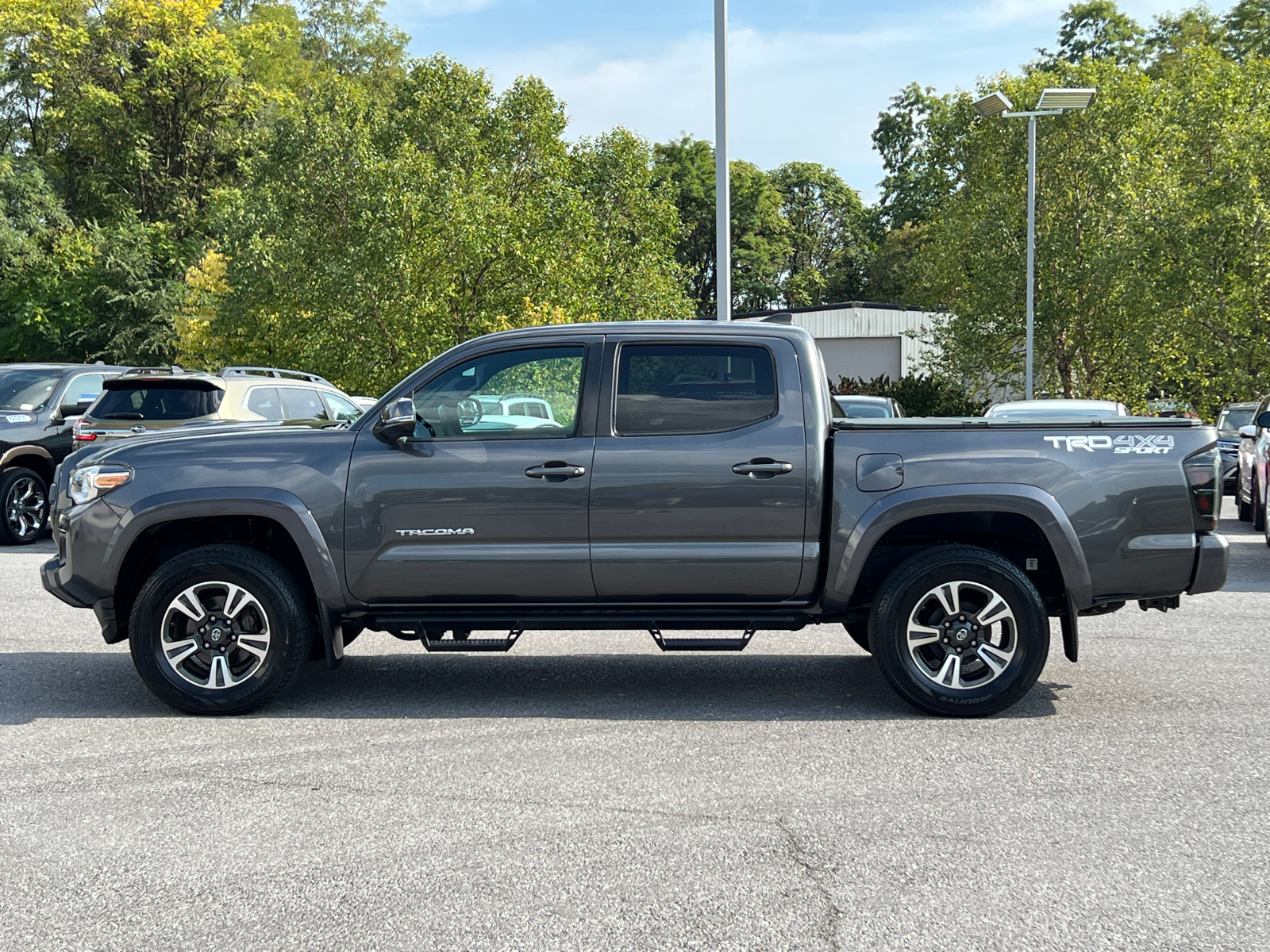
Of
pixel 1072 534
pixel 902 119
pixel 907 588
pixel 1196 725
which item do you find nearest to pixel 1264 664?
pixel 1196 725

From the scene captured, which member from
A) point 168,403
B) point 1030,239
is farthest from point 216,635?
point 1030,239

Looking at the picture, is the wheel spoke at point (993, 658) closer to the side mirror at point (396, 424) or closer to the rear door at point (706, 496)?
the rear door at point (706, 496)

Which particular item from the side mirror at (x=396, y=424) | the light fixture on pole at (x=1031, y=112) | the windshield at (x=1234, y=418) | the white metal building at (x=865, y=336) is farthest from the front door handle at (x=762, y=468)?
the white metal building at (x=865, y=336)

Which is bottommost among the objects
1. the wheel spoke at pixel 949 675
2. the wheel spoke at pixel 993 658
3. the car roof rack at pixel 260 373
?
the wheel spoke at pixel 949 675

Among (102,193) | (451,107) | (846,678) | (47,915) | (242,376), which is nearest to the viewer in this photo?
(47,915)

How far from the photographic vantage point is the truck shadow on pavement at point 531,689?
21.1 feet

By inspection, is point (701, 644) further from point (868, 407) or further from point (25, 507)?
point (868, 407)

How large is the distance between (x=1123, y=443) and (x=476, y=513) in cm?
318

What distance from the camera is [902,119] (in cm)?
5616

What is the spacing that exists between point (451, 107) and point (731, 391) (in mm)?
21494

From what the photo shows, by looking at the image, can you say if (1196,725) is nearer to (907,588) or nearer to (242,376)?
(907,588)

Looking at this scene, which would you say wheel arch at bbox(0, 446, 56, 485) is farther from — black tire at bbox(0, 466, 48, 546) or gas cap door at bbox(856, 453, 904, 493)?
gas cap door at bbox(856, 453, 904, 493)

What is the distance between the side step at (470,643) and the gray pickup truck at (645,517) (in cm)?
2

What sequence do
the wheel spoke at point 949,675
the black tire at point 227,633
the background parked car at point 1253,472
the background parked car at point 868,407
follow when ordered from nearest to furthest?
the wheel spoke at point 949,675
the black tire at point 227,633
the background parked car at point 1253,472
the background parked car at point 868,407
